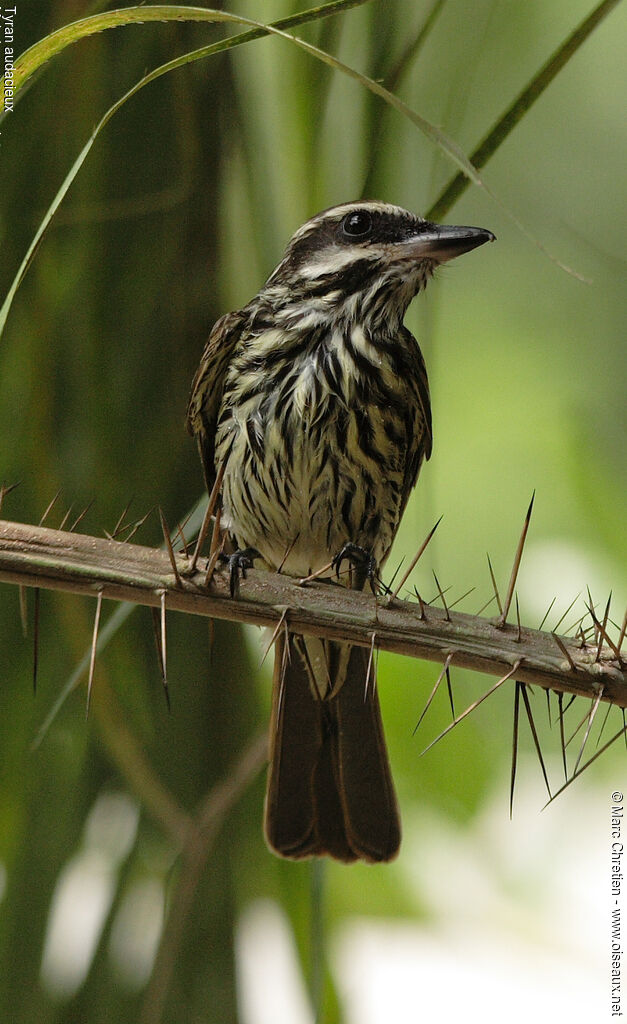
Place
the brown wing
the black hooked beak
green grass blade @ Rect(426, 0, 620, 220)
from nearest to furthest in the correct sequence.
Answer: green grass blade @ Rect(426, 0, 620, 220)
the black hooked beak
the brown wing

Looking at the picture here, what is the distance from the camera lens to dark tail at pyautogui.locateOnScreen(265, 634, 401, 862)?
1464 mm

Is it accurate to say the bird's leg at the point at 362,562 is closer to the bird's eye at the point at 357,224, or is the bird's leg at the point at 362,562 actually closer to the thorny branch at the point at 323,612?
the bird's eye at the point at 357,224

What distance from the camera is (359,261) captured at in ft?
5.16

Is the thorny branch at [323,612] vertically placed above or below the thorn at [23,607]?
below

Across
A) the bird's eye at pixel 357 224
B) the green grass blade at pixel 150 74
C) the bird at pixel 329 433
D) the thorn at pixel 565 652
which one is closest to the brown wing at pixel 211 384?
the bird at pixel 329 433

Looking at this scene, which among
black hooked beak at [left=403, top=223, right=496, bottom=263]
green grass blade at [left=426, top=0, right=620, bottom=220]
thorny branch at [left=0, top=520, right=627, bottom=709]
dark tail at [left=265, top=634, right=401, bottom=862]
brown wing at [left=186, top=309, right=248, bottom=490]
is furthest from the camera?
brown wing at [left=186, top=309, right=248, bottom=490]

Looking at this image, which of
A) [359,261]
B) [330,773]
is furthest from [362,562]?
[359,261]

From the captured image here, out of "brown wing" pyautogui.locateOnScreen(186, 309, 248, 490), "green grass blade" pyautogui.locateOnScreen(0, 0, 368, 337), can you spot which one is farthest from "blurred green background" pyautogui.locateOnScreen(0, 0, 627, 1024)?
"green grass blade" pyautogui.locateOnScreen(0, 0, 368, 337)

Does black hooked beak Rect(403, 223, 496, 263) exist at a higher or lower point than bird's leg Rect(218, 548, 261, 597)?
higher

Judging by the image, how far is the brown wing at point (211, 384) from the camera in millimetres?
1591

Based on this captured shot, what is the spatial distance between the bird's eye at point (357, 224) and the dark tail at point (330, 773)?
2.08 ft

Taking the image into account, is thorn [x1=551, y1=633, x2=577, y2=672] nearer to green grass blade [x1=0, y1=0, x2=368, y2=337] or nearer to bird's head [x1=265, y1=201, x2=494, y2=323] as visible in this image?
green grass blade [x1=0, y1=0, x2=368, y2=337]

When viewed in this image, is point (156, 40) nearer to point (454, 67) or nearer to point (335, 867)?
point (454, 67)

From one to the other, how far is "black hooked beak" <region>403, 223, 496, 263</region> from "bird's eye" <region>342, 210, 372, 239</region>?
8 cm
